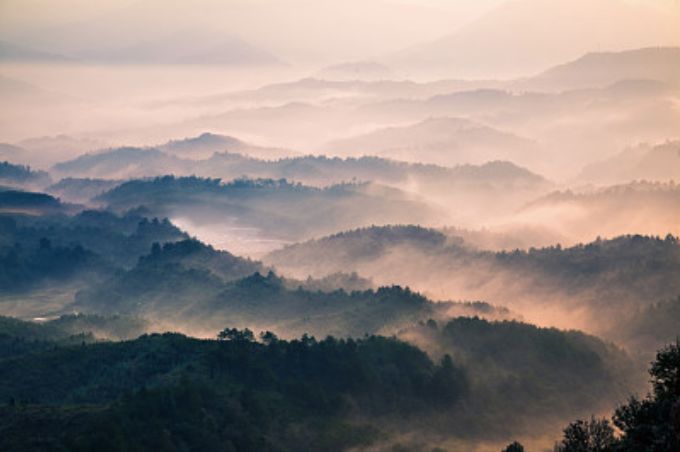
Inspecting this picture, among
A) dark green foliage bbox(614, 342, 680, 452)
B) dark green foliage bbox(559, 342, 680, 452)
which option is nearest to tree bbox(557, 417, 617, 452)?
dark green foliage bbox(559, 342, 680, 452)

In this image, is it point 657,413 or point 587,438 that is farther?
point 587,438

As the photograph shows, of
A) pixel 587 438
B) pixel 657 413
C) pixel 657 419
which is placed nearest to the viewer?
pixel 657 419

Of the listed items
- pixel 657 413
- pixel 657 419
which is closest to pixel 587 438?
pixel 657 413

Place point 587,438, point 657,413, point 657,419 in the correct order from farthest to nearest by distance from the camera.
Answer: point 587,438, point 657,413, point 657,419

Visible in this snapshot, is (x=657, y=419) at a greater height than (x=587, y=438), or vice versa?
(x=657, y=419)

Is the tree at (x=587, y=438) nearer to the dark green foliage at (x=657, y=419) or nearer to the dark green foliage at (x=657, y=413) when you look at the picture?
the dark green foliage at (x=657, y=419)

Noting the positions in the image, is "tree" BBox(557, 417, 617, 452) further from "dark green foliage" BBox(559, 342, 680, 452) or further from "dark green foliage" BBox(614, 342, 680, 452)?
"dark green foliage" BBox(614, 342, 680, 452)

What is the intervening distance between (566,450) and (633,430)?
17761mm

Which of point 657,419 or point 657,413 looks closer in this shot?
point 657,419

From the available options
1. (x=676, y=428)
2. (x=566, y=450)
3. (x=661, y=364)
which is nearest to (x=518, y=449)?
(x=566, y=450)

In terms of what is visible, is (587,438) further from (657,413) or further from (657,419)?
(657,419)

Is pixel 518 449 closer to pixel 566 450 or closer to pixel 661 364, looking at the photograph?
pixel 566 450

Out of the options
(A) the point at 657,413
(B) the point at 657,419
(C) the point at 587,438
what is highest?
(A) the point at 657,413

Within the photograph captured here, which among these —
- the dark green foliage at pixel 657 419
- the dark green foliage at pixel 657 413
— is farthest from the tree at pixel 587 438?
the dark green foliage at pixel 657 413
